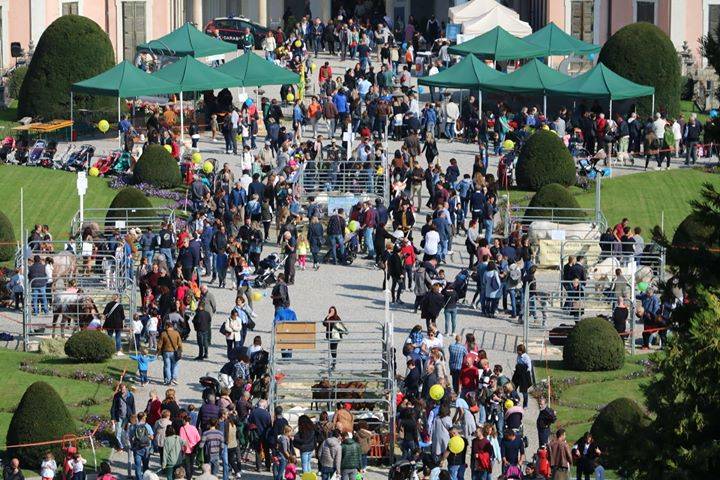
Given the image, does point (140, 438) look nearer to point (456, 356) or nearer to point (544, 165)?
point (456, 356)

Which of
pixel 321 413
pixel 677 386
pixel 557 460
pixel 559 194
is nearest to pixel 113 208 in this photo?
pixel 559 194

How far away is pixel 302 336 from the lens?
3681 centimetres

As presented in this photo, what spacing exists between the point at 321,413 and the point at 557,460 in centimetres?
410

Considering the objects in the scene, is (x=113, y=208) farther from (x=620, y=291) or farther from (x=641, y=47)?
(x=641, y=47)

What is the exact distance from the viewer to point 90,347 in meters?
38.4

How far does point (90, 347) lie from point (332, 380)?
235 inches

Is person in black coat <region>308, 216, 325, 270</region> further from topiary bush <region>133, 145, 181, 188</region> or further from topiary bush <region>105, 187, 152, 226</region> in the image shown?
topiary bush <region>133, 145, 181, 188</region>

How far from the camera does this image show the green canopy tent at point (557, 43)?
62.7m

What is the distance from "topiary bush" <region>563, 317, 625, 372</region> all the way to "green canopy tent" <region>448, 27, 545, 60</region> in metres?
24.2

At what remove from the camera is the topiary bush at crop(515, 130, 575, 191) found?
51.8 meters

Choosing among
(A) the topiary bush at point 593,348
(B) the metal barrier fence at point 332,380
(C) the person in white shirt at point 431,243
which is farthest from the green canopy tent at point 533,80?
(B) the metal barrier fence at point 332,380

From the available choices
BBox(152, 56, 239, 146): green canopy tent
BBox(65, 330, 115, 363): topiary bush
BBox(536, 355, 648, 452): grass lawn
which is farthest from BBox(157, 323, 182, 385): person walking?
BBox(152, 56, 239, 146): green canopy tent

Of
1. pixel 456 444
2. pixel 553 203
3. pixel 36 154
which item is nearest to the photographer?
pixel 456 444

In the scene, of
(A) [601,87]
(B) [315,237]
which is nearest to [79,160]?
(B) [315,237]
